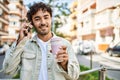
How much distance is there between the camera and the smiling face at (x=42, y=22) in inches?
36.6

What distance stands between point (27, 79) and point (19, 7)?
1.83 m

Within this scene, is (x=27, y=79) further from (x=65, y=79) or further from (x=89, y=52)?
(x=89, y=52)

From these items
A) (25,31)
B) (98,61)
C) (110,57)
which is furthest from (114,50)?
(25,31)

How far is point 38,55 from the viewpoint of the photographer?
93cm

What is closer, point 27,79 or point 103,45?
point 27,79

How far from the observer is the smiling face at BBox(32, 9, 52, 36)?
93 cm

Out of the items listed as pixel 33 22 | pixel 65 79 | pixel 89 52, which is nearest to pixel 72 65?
pixel 65 79

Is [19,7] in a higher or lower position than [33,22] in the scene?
higher

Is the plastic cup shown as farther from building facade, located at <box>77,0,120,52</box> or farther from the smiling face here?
building facade, located at <box>77,0,120,52</box>

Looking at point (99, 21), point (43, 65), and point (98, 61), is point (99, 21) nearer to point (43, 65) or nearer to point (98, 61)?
point (98, 61)

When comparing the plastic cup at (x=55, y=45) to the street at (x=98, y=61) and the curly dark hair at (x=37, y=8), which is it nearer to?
the curly dark hair at (x=37, y=8)

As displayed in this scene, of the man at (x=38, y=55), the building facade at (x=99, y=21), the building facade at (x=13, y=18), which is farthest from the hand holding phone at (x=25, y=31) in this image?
the building facade at (x=99, y=21)

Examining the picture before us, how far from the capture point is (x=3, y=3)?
2.75 meters

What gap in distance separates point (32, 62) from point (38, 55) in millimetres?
29
